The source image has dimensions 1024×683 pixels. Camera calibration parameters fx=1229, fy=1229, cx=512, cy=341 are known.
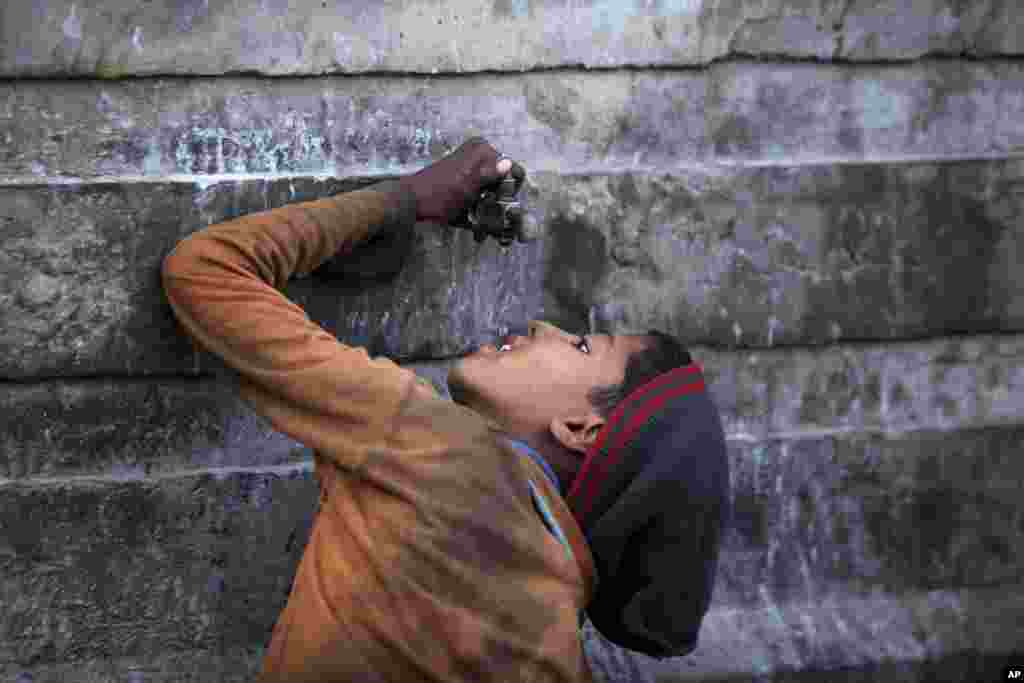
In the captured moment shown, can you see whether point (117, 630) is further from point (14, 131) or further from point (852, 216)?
point (852, 216)

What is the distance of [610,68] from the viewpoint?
10.2ft

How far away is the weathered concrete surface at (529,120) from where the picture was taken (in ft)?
9.21

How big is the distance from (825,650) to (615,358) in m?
1.29

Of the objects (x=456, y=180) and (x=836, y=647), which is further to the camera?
(x=836, y=647)

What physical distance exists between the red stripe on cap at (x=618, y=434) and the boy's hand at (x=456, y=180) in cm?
59

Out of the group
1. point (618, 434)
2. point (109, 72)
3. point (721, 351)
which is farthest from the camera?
point (721, 351)

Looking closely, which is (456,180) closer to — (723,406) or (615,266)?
(615,266)

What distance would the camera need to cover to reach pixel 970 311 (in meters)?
3.44

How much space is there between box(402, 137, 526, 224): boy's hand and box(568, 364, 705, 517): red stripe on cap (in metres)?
Result: 0.59

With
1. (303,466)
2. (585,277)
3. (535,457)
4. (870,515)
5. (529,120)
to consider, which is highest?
(529,120)

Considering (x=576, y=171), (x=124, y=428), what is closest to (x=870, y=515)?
(x=576, y=171)

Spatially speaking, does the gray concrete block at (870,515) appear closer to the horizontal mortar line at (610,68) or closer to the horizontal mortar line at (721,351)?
the horizontal mortar line at (721,351)

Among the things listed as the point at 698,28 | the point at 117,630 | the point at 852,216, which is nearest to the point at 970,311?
the point at 852,216

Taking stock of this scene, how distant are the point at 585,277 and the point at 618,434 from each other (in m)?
0.71
